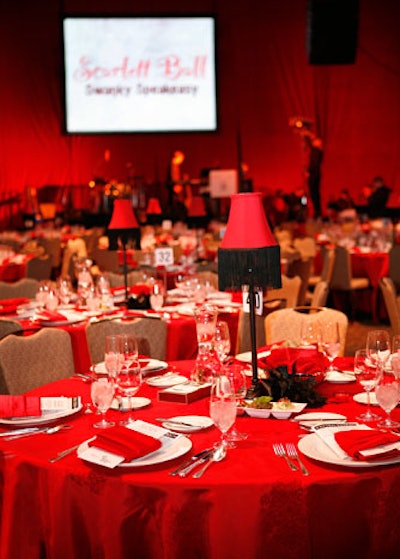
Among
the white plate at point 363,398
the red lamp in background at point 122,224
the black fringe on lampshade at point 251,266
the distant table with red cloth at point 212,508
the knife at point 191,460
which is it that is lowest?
the distant table with red cloth at point 212,508

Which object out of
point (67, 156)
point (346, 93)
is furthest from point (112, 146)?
point (346, 93)

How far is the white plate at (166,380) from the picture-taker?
3.03m

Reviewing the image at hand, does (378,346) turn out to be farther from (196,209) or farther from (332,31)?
(332,31)

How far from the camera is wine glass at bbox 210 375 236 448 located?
2207mm

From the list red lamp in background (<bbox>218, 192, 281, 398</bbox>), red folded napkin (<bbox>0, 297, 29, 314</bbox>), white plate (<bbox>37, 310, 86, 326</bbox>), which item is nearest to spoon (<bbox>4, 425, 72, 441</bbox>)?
red lamp in background (<bbox>218, 192, 281, 398</bbox>)

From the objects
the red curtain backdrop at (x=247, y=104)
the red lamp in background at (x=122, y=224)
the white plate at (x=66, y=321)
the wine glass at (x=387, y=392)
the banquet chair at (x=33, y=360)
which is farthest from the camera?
A: the red curtain backdrop at (x=247, y=104)

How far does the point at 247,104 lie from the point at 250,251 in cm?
1652

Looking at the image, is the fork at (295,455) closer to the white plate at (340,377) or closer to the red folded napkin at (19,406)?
the white plate at (340,377)

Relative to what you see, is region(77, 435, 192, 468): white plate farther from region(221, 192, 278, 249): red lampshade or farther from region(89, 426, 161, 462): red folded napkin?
region(221, 192, 278, 249): red lampshade

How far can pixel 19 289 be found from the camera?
6.05 meters

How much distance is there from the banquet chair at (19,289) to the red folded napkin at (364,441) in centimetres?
414

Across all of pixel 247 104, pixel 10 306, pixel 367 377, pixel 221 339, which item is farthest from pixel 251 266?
pixel 247 104

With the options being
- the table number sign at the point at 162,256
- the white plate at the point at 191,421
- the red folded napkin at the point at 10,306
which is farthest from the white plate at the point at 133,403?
the table number sign at the point at 162,256

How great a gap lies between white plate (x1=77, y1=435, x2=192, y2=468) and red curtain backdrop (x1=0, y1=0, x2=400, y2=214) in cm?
1632
